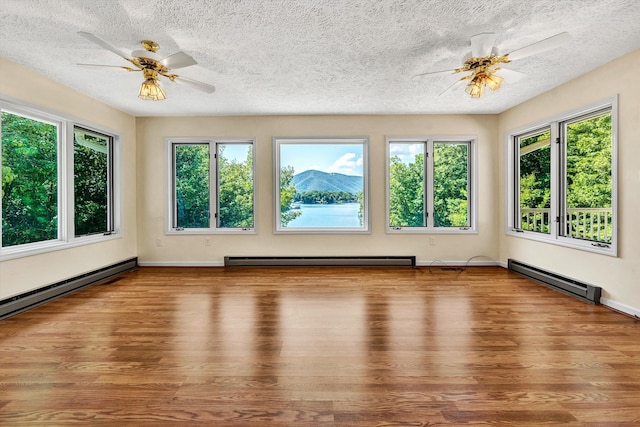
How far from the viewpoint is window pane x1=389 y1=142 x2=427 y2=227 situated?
520 centimetres

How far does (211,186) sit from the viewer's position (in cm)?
523

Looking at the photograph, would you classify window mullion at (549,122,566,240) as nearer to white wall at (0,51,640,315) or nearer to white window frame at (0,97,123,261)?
white wall at (0,51,640,315)

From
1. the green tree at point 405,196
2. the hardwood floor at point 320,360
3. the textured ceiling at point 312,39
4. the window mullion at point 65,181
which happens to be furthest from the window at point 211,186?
the green tree at point 405,196

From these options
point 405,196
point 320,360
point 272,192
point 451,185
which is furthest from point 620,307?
point 272,192

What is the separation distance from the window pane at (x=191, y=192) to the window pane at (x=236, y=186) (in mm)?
255

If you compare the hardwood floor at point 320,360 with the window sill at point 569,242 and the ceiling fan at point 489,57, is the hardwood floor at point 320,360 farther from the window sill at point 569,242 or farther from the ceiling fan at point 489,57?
the ceiling fan at point 489,57

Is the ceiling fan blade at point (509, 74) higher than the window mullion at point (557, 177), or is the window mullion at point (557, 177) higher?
the ceiling fan blade at point (509, 74)

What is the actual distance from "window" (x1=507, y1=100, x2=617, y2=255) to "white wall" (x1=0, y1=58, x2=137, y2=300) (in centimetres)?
609

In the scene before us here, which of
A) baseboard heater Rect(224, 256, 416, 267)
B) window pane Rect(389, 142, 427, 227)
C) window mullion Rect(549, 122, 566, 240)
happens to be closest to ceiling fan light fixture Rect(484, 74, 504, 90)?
window mullion Rect(549, 122, 566, 240)

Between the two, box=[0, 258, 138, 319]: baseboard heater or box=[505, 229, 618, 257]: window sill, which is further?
box=[505, 229, 618, 257]: window sill

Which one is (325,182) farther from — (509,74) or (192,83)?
(509,74)

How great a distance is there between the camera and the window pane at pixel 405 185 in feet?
17.0

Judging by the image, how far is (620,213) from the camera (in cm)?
309

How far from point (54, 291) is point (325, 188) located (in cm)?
385
